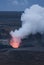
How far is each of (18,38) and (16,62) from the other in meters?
5.13

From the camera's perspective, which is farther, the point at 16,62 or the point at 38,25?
the point at 38,25

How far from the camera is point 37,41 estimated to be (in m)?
28.1

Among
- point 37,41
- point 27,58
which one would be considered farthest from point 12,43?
point 37,41

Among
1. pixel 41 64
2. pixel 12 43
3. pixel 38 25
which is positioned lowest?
pixel 41 64

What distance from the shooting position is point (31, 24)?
1906 centimetres

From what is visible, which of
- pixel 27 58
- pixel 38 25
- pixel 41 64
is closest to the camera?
pixel 41 64

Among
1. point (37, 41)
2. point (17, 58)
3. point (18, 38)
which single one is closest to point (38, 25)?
point (18, 38)

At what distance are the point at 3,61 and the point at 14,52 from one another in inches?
135

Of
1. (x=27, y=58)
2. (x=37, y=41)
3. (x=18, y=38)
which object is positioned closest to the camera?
(x=27, y=58)

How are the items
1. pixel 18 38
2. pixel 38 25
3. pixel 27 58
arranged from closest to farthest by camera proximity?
pixel 27 58 → pixel 38 25 → pixel 18 38

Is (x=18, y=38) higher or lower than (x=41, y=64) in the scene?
higher

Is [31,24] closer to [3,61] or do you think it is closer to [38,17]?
[38,17]

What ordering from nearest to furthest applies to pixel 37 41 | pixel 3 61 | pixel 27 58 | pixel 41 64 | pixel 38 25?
pixel 41 64 → pixel 3 61 → pixel 27 58 → pixel 38 25 → pixel 37 41

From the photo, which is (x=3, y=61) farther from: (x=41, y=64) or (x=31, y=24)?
(x=31, y=24)
